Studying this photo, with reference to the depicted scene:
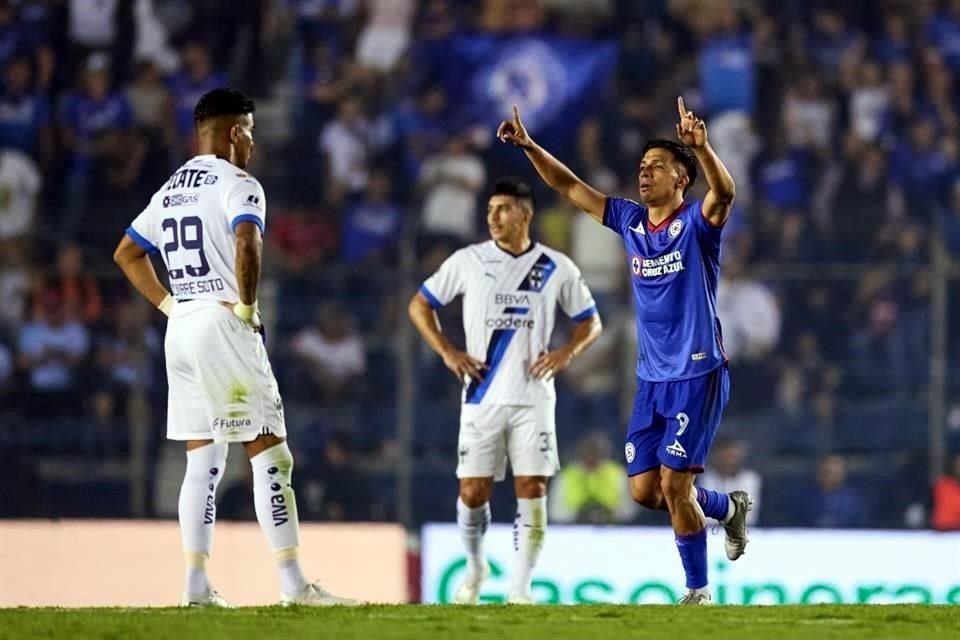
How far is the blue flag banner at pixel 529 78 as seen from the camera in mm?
16844

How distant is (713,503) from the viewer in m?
8.37

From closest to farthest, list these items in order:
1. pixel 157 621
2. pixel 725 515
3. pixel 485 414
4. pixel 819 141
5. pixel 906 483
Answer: pixel 157 621, pixel 725 515, pixel 485 414, pixel 906 483, pixel 819 141

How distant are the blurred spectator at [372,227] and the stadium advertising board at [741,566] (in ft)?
12.5

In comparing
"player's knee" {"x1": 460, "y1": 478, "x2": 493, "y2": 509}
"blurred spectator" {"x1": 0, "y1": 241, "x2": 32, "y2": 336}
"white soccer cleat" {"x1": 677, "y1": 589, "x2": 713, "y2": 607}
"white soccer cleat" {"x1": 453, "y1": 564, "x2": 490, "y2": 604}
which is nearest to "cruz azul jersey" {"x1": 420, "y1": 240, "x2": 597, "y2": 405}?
"player's knee" {"x1": 460, "y1": 478, "x2": 493, "y2": 509}

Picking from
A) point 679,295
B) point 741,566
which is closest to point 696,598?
point 679,295

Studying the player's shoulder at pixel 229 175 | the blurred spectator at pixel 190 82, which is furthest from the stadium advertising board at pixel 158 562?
the player's shoulder at pixel 229 175

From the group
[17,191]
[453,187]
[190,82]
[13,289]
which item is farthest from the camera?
[190,82]

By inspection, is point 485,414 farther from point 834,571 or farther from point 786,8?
point 786,8

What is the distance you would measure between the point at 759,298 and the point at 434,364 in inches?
111

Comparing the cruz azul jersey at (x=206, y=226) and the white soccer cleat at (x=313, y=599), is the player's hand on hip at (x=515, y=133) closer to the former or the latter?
the cruz azul jersey at (x=206, y=226)

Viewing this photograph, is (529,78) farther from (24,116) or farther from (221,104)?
(221,104)

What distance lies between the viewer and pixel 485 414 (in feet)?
32.7

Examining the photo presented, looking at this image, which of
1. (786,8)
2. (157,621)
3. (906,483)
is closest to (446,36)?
(786,8)

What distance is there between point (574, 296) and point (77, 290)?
632 cm
